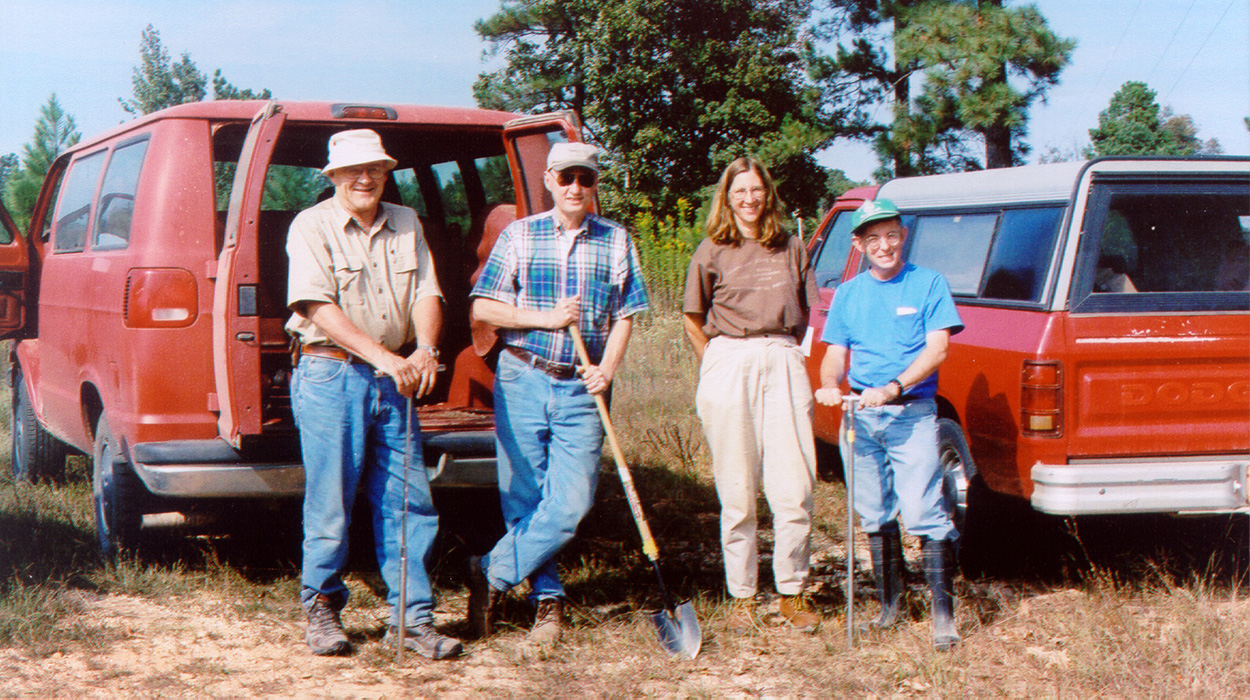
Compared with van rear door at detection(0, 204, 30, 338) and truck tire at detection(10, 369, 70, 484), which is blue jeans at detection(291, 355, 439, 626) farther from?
truck tire at detection(10, 369, 70, 484)

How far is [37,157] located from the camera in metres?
16.1

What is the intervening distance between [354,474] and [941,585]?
2196 mm

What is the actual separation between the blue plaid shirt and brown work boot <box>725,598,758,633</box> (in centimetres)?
119

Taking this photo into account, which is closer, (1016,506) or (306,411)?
(306,411)

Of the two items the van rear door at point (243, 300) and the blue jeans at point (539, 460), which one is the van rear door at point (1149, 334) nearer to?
the blue jeans at point (539, 460)

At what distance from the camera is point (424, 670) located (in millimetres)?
4148

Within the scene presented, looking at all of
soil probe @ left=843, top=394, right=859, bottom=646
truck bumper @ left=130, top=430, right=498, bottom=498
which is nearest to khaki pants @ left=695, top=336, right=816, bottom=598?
soil probe @ left=843, top=394, right=859, bottom=646

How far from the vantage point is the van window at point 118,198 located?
Result: 4.97 m

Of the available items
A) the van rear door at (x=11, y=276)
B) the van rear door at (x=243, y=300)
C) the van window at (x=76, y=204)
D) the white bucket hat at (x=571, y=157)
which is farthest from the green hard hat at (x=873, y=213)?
the van rear door at (x=11, y=276)

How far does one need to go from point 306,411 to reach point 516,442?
0.77 m

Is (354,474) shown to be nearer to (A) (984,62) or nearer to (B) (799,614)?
(B) (799,614)

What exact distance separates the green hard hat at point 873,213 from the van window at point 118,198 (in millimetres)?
2930

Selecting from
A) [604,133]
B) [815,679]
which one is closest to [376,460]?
[815,679]

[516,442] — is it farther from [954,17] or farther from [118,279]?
[954,17]
